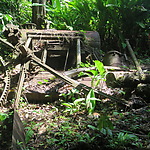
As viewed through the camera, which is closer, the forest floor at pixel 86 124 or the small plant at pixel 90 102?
the forest floor at pixel 86 124

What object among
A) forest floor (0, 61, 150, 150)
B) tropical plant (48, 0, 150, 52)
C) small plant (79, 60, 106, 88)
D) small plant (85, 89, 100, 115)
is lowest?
forest floor (0, 61, 150, 150)

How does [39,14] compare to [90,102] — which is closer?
[90,102]

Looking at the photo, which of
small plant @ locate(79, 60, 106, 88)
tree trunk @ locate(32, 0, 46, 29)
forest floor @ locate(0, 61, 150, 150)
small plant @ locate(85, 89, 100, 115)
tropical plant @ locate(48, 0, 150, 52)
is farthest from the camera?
tropical plant @ locate(48, 0, 150, 52)

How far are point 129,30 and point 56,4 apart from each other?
126 inches

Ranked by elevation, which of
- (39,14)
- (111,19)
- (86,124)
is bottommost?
(86,124)

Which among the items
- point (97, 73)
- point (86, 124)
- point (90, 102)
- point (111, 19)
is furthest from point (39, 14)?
point (86, 124)

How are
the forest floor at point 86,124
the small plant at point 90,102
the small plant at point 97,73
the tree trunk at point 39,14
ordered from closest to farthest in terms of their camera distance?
the forest floor at point 86,124 → the small plant at point 90,102 → the small plant at point 97,73 → the tree trunk at point 39,14

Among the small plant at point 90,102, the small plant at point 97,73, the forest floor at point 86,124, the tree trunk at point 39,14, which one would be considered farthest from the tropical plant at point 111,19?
the small plant at point 90,102

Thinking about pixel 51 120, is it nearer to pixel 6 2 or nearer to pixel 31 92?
pixel 31 92

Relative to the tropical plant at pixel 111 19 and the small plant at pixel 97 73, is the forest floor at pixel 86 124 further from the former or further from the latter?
the tropical plant at pixel 111 19

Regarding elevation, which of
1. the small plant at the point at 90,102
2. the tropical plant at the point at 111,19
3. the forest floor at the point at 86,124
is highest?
the tropical plant at the point at 111,19

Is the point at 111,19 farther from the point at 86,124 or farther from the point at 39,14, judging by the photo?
the point at 86,124

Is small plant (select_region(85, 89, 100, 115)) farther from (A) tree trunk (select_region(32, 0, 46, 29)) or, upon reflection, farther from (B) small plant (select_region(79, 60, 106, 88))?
(A) tree trunk (select_region(32, 0, 46, 29))

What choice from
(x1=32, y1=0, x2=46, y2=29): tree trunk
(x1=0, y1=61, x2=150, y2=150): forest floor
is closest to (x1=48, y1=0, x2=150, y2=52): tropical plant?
(x1=32, y1=0, x2=46, y2=29): tree trunk
